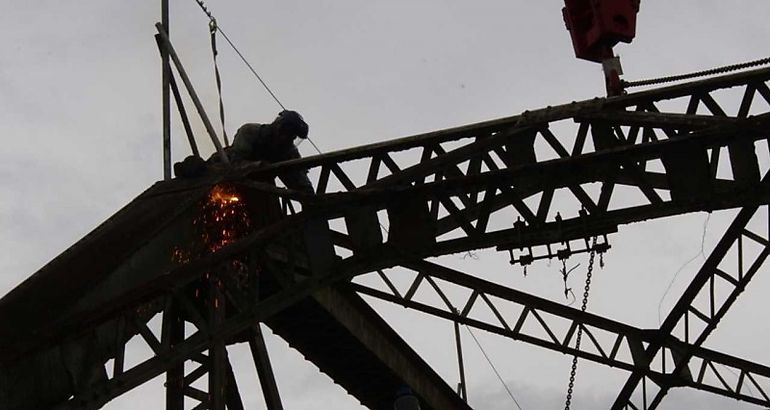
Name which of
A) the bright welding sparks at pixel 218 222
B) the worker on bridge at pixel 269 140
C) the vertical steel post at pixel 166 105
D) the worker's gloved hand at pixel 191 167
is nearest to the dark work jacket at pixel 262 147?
the worker on bridge at pixel 269 140

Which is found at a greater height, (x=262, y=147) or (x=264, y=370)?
(x=262, y=147)

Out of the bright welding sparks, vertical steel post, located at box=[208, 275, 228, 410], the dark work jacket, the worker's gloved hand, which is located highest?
the dark work jacket

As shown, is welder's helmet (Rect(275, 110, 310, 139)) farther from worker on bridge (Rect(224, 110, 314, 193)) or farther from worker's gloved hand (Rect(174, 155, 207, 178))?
worker's gloved hand (Rect(174, 155, 207, 178))

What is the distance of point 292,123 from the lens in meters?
12.5

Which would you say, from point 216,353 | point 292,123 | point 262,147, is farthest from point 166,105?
point 216,353

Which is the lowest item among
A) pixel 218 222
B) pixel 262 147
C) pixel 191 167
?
pixel 218 222

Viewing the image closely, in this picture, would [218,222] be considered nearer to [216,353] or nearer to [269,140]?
[269,140]

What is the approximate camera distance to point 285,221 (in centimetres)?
1103

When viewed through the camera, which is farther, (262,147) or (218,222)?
(262,147)

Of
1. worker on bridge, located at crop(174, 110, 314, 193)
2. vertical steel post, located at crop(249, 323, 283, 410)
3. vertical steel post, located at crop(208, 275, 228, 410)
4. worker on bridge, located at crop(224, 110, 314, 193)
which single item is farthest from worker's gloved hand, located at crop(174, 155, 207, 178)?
vertical steel post, located at crop(249, 323, 283, 410)

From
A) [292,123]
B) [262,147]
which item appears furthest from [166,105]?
[292,123]

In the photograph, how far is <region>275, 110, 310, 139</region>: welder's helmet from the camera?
41.2 ft

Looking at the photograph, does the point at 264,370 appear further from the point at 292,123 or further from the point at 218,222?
the point at 292,123

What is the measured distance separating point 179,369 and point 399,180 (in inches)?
138
